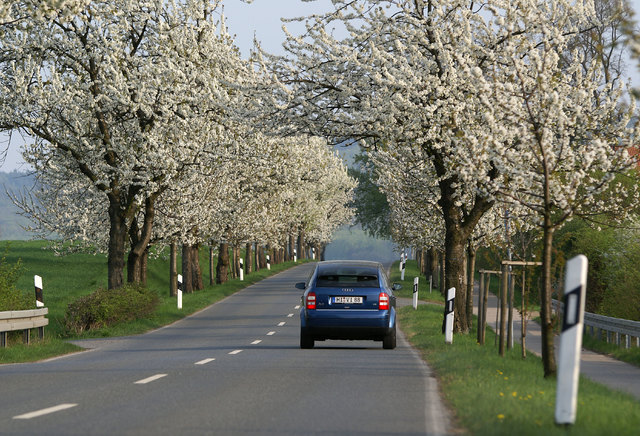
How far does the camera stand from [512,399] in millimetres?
10422

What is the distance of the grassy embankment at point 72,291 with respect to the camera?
70.8 feet

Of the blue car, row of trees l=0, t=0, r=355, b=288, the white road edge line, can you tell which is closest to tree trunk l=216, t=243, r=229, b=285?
row of trees l=0, t=0, r=355, b=288

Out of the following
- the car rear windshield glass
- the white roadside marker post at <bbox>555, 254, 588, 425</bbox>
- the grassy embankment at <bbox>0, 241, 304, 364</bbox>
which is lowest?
the grassy embankment at <bbox>0, 241, 304, 364</bbox>

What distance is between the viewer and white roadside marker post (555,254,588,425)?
8086mm

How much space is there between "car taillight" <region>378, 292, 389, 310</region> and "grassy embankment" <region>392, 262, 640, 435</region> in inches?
51.9

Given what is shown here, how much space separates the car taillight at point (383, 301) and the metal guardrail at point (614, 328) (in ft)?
15.5

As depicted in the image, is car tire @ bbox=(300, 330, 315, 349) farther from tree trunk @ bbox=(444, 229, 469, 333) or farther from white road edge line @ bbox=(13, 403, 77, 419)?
white road edge line @ bbox=(13, 403, 77, 419)

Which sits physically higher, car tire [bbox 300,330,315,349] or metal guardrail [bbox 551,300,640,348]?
car tire [bbox 300,330,315,349]

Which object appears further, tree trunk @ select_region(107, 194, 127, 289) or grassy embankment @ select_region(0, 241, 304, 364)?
tree trunk @ select_region(107, 194, 127, 289)

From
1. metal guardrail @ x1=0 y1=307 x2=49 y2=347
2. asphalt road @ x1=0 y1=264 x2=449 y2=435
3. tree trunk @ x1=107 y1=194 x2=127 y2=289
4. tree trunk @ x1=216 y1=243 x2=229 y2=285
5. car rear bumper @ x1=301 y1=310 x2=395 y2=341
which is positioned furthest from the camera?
tree trunk @ x1=216 y1=243 x2=229 y2=285

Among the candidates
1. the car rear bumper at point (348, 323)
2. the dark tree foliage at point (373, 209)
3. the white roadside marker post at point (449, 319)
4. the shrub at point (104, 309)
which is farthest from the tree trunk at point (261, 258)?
the car rear bumper at point (348, 323)

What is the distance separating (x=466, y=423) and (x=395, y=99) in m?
13.3

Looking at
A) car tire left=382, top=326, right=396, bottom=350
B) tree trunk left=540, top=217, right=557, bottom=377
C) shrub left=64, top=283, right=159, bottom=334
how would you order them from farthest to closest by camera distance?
shrub left=64, top=283, right=159, bottom=334
car tire left=382, top=326, right=396, bottom=350
tree trunk left=540, top=217, right=557, bottom=377

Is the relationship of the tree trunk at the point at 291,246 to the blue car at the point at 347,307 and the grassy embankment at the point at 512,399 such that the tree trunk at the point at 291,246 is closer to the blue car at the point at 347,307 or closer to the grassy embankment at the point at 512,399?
the blue car at the point at 347,307
